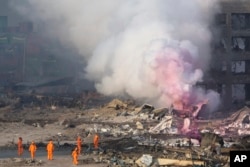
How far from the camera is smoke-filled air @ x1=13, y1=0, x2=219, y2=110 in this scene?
40.0 metres

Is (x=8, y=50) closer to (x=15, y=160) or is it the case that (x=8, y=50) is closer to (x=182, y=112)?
(x=182, y=112)

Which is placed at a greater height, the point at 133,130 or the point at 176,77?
the point at 176,77

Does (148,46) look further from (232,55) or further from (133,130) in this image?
(232,55)

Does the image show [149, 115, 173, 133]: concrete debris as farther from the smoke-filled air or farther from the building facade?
the building facade

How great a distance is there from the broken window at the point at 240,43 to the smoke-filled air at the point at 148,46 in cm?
451

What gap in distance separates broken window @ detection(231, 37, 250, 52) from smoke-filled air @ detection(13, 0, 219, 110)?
14.8 feet

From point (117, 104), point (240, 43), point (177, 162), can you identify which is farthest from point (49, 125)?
point (240, 43)

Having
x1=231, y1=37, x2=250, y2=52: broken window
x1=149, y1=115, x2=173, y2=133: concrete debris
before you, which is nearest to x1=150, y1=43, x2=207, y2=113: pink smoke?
x1=149, y1=115, x2=173, y2=133: concrete debris

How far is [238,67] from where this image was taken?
55.6 meters

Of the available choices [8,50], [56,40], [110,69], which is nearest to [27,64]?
[8,50]

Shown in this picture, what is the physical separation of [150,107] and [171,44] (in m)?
5.86

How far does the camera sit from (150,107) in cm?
4353

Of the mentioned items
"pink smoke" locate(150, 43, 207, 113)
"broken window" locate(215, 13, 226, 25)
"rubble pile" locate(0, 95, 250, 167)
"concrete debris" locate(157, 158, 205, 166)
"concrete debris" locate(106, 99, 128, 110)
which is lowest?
"concrete debris" locate(157, 158, 205, 166)

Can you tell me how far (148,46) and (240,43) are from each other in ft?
56.4
